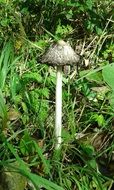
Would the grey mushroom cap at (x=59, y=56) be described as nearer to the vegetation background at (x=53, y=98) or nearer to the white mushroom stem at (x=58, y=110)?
the white mushroom stem at (x=58, y=110)

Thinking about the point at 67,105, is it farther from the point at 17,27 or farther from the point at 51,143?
the point at 17,27

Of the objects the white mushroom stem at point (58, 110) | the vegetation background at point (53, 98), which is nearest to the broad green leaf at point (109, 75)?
the vegetation background at point (53, 98)

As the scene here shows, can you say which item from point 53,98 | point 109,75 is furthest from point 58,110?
point 53,98

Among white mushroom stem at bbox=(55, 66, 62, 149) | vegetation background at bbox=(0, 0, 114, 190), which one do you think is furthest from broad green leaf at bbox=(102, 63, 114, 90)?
white mushroom stem at bbox=(55, 66, 62, 149)

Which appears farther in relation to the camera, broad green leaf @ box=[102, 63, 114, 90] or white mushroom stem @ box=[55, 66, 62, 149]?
broad green leaf @ box=[102, 63, 114, 90]

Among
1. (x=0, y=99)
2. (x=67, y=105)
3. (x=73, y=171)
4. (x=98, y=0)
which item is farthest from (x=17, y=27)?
(x=73, y=171)

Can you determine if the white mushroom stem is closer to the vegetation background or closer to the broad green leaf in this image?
the vegetation background
